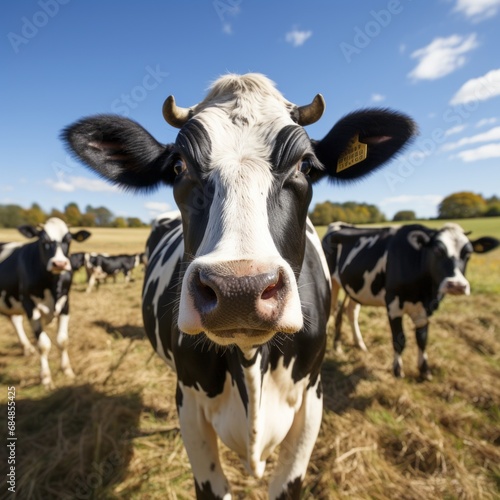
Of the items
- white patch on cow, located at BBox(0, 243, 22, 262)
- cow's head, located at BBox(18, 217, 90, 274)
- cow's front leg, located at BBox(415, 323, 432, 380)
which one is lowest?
cow's front leg, located at BBox(415, 323, 432, 380)

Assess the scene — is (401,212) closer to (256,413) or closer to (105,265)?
(105,265)

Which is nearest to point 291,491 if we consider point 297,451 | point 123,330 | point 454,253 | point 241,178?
point 297,451

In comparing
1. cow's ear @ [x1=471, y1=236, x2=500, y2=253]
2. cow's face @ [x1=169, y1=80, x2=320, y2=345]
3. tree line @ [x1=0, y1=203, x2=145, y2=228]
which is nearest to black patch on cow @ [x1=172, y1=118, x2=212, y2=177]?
cow's face @ [x1=169, y1=80, x2=320, y2=345]

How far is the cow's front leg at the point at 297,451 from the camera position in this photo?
207 centimetres

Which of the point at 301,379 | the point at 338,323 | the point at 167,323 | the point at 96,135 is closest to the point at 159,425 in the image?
the point at 167,323

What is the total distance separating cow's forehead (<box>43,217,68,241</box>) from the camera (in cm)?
526

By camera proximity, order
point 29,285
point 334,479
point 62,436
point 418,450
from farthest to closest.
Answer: point 29,285 → point 62,436 → point 418,450 → point 334,479

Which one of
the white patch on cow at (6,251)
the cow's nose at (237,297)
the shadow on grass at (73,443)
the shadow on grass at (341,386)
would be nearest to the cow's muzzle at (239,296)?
the cow's nose at (237,297)

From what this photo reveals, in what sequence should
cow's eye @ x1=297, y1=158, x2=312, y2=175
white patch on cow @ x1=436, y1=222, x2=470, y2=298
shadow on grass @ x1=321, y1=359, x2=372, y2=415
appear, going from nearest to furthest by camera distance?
cow's eye @ x1=297, y1=158, x2=312, y2=175 → shadow on grass @ x1=321, y1=359, x2=372, y2=415 → white patch on cow @ x1=436, y1=222, x2=470, y2=298

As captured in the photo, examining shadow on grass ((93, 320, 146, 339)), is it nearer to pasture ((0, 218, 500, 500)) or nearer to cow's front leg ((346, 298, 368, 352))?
pasture ((0, 218, 500, 500))

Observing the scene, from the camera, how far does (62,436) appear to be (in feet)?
11.2

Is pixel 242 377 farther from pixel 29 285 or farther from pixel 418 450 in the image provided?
pixel 29 285

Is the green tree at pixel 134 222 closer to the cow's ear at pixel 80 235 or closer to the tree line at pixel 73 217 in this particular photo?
the tree line at pixel 73 217

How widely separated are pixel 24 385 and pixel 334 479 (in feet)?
14.7
